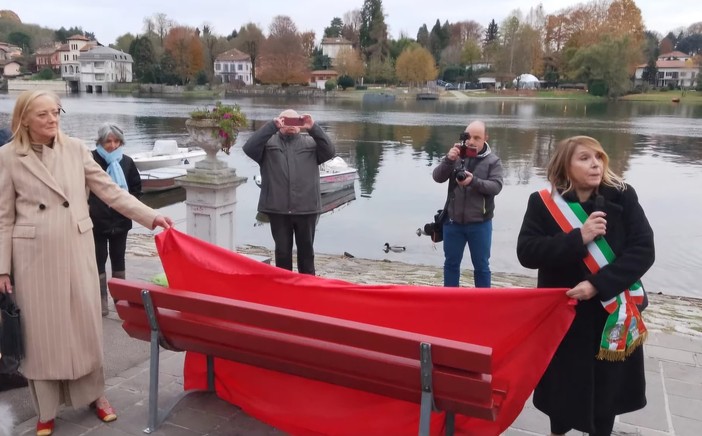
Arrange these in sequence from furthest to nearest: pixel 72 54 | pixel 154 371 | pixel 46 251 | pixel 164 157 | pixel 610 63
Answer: pixel 72 54 → pixel 610 63 → pixel 164 157 → pixel 154 371 → pixel 46 251

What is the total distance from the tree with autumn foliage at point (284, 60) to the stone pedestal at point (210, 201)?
3884 inches

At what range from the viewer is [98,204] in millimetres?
5125

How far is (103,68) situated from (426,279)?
120 metres

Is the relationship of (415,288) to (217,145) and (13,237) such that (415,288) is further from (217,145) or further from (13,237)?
(217,145)

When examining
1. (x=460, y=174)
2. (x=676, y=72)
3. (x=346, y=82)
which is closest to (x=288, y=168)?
(x=460, y=174)

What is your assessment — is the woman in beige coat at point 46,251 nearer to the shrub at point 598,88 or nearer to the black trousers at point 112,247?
the black trousers at point 112,247

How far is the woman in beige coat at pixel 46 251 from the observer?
318cm

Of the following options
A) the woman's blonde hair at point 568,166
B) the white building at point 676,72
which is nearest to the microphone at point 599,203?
the woman's blonde hair at point 568,166

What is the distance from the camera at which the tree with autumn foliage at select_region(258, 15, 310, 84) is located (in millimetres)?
103188

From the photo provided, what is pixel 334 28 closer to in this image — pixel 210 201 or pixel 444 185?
pixel 444 185

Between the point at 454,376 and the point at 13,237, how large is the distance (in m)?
2.31

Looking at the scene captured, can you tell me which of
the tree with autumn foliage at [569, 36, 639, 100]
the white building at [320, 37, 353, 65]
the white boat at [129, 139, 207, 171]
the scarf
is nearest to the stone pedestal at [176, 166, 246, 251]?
the scarf

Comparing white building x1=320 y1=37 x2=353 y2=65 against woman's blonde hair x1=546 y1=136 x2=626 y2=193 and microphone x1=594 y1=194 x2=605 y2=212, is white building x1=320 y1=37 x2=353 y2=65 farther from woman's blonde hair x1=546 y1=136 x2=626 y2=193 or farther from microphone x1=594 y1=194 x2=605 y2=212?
microphone x1=594 y1=194 x2=605 y2=212

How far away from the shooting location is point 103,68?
11544 centimetres
